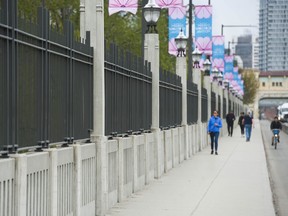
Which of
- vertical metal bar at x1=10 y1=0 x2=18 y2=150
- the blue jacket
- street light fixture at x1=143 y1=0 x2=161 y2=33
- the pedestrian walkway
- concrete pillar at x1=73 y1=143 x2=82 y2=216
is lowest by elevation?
the pedestrian walkway

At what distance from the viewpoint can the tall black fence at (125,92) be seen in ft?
44.9

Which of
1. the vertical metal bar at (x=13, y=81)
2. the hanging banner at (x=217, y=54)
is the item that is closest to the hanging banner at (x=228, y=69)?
the hanging banner at (x=217, y=54)

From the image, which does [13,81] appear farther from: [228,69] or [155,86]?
[228,69]

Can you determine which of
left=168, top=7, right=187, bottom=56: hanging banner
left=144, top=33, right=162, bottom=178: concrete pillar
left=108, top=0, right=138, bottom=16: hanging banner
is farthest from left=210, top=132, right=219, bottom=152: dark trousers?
left=108, top=0, right=138, bottom=16: hanging banner

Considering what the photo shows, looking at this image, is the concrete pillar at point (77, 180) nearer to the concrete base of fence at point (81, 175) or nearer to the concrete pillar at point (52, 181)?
the concrete base of fence at point (81, 175)

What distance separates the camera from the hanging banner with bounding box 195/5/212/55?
32.0 metres

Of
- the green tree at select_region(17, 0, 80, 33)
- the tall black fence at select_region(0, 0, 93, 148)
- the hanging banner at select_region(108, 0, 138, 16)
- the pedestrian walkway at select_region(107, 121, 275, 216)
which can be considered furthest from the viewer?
the green tree at select_region(17, 0, 80, 33)

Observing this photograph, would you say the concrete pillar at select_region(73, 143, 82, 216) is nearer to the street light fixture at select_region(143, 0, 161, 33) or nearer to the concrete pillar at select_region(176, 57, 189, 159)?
the street light fixture at select_region(143, 0, 161, 33)

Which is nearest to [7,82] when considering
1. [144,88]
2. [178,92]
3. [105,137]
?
[105,137]

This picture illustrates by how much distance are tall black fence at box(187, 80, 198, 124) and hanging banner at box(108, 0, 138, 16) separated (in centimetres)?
925

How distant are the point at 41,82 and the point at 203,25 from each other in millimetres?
23361

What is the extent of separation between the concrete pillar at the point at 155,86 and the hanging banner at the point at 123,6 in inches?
29.7

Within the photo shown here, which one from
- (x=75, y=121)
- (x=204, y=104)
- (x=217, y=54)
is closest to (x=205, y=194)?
(x=75, y=121)

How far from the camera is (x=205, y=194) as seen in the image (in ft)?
51.2
